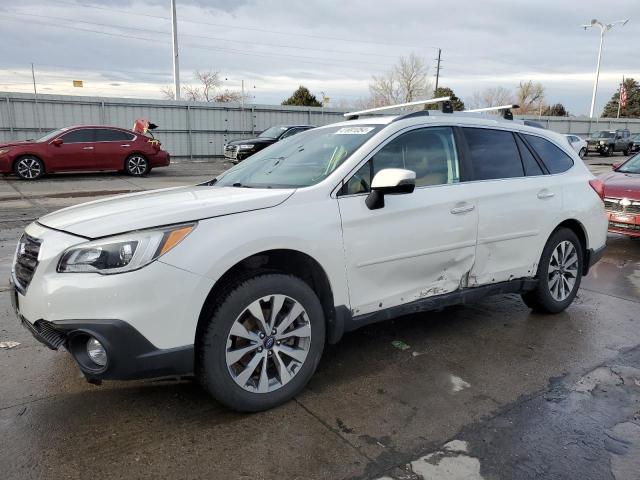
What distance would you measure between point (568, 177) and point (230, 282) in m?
3.40

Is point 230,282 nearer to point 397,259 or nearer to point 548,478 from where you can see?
point 397,259

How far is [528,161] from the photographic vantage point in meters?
4.54

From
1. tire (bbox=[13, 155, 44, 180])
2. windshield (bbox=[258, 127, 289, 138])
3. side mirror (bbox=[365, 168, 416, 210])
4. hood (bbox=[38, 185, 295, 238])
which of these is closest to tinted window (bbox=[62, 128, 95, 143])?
tire (bbox=[13, 155, 44, 180])

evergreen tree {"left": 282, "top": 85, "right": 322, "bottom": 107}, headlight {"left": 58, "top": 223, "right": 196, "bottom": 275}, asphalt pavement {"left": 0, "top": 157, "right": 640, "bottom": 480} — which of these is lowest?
asphalt pavement {"left": 0, "top": 157, "right": 640, "bottom": 480}

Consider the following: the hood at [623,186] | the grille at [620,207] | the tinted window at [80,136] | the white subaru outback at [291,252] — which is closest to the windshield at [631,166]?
the hood at [623,186]

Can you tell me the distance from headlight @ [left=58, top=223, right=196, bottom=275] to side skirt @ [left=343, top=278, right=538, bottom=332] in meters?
1.25

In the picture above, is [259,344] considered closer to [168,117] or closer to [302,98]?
[168,117]

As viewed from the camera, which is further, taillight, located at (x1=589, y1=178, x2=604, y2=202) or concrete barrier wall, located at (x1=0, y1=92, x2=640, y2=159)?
concrete barrier wall, located at (x1=0, y1=92, x2=640, y2=159)

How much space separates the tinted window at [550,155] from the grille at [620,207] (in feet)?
11.6

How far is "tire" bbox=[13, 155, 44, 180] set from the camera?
1455 centimetres

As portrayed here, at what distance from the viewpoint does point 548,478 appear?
8.30 ft

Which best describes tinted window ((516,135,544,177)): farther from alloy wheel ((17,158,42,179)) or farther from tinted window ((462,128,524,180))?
alloy wheel ((17,158,42,179))

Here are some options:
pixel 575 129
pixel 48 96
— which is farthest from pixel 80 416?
pixel 575 129

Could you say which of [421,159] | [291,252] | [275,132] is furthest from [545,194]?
[275,132]
